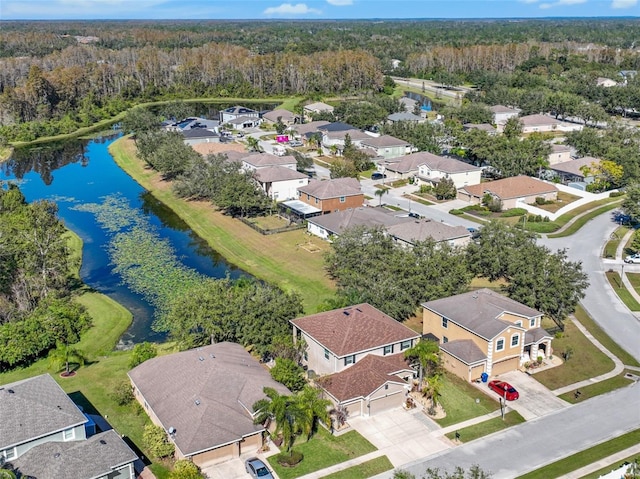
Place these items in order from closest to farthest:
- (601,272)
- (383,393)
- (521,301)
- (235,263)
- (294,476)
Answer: (294,476) < (383,393) < (521,301) < (601,272) < (235,263)

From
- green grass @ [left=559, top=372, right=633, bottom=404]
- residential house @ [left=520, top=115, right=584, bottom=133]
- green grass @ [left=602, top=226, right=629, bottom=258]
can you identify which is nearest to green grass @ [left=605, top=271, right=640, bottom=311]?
green grass @ [left=602, top=226, right=629, bottom=258]

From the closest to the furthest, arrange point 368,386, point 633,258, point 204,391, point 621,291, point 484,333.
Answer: point 204,391 → point 368,386 → point 484,333 → point 621,291 → point 633,258

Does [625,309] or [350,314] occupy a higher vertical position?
[350,314]

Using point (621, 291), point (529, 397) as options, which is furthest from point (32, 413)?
point (621, 291)

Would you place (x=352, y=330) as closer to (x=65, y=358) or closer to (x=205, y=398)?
(x=205, y=398)

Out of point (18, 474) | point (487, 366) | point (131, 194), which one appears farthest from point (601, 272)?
point (131, 194)

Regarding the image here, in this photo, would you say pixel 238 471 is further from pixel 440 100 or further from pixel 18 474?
pixel 440 100
